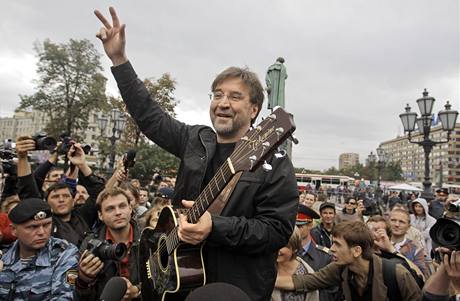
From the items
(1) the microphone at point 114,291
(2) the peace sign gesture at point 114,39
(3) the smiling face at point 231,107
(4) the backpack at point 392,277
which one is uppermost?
(2) the peace sign gesture at point 114,39

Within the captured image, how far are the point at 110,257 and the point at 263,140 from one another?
1.59 meters

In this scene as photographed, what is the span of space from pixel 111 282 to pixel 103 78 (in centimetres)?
3728

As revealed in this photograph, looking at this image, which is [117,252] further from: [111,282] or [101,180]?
[101,180]

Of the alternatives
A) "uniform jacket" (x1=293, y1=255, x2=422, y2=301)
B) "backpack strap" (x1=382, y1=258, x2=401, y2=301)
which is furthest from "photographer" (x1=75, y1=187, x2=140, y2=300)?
"backpack strap" (x1=382, y1=258, x2=401, y2=301)

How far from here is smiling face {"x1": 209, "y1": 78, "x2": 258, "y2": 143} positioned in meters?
2.26

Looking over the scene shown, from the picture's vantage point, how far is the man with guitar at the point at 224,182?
1.85 meters

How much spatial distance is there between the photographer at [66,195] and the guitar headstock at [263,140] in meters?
2.93

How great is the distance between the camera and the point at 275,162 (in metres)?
2.09

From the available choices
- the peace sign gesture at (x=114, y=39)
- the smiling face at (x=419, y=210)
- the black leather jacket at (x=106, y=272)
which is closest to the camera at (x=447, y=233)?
the peace sign gesture at (x=114, y=39)

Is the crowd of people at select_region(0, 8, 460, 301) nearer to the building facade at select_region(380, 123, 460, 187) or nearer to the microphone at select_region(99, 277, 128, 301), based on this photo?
the microphone at select_region(99, 277, 128, 301)

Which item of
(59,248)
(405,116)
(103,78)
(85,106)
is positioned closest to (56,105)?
(85,106)

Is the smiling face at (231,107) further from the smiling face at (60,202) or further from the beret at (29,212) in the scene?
the smiling face at (60,202)

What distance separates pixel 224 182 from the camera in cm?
186

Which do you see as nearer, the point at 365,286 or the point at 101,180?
the point at 365,286
